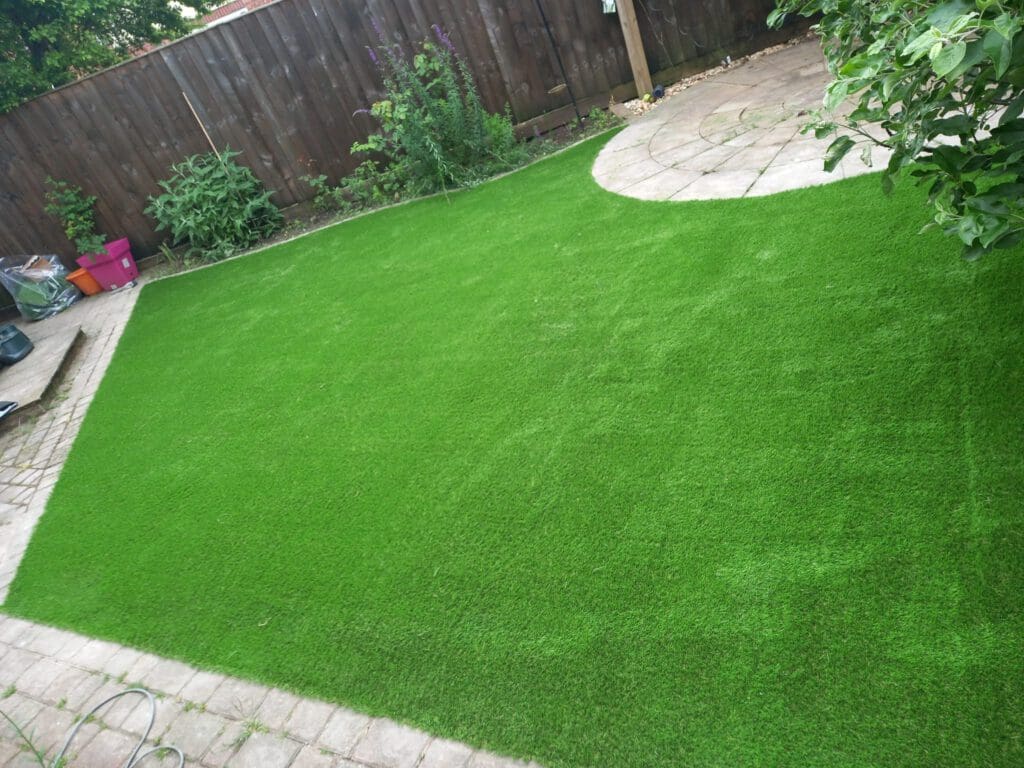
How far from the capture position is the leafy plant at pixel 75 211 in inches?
271

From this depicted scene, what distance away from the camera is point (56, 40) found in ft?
26.7

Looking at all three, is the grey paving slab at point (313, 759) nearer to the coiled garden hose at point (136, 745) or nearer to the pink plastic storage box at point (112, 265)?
the coiled garden hose at point (136, 745)

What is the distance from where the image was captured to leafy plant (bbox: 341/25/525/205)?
5797 mm

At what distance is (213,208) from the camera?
668 centimetres

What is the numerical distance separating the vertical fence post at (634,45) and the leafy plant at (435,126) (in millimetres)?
1345

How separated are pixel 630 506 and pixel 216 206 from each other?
249 inches

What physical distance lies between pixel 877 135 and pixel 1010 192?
272 cm

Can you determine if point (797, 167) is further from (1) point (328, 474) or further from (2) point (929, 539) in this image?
(1) point (328, 474)

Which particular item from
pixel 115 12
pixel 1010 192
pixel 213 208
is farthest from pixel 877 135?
pixel 115 12

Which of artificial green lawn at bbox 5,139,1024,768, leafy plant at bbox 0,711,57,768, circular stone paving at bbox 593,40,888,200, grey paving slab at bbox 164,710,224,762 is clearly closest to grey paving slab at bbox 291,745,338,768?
artificial green lawn at bbox 5,139,1024,768

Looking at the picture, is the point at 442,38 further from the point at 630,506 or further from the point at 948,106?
the point at 948,106

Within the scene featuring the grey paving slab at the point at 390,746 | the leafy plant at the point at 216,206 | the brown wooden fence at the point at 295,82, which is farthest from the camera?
the leafy plant at the point at 216,206

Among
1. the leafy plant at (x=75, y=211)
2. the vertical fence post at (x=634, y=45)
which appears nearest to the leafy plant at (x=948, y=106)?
the vertical fence post at (x=634, y=45)

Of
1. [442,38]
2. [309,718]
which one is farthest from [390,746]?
[442,38]
